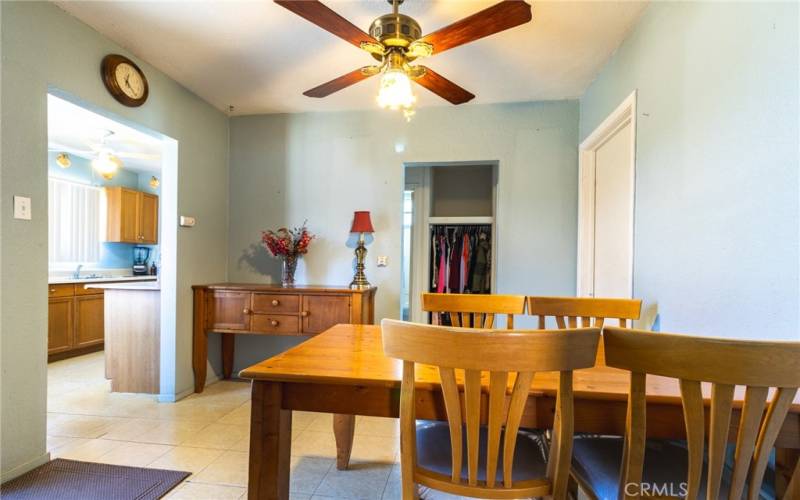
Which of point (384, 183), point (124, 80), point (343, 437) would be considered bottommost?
point (343, 437)

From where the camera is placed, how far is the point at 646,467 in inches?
42.8

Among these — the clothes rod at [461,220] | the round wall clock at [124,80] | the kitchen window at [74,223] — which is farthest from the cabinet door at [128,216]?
the clothes rod at [461,220]

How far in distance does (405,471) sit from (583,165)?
8.91 ft

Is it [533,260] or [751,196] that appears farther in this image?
[533,260]

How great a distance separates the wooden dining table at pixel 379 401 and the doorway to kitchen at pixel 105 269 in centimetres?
195

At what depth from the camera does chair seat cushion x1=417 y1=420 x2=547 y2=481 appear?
108cm

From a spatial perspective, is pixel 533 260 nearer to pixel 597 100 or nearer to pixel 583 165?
pixel 583 165

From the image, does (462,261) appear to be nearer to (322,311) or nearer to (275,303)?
(322,311)

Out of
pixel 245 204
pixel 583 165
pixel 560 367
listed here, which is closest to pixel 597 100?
pixel 583 165

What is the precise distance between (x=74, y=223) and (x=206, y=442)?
4159 millimetres

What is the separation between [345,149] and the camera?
132 inches

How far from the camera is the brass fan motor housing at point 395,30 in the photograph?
1604mm

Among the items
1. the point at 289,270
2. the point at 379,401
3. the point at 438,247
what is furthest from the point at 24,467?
the point at 438,247

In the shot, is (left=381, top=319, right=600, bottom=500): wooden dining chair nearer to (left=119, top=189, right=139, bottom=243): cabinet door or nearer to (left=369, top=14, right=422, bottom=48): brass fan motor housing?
(left=369, top=14, right=422, bottom=48): brass fan motor housing
